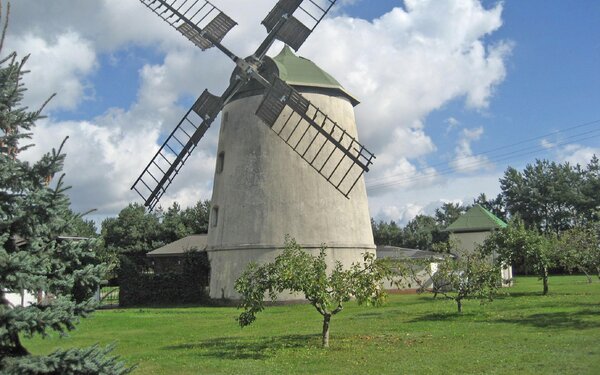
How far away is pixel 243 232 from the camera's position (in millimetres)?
28078

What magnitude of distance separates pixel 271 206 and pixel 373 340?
42.4 ft

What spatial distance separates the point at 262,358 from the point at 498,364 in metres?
5.16

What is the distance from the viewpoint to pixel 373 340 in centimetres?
1576

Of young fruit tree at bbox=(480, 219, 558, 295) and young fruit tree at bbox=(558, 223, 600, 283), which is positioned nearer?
young fruit tree at bbox=(558, 223, 600, 283)

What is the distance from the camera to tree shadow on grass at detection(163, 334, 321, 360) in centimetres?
1416

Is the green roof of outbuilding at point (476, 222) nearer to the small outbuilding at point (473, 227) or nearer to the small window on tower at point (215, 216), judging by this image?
the small outbuilding at point (473, 227)

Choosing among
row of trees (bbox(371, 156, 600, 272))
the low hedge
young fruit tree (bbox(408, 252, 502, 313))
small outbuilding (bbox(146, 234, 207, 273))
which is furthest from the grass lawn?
row of trees (bbox(371, 156, 600, 272))

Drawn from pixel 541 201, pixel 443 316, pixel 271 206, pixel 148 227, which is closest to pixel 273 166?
Answer: pixel 271 206

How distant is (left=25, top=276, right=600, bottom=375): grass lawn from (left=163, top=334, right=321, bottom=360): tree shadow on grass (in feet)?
0.09

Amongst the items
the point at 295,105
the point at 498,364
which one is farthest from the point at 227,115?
the point at 498,364

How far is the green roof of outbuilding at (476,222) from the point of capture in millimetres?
47656

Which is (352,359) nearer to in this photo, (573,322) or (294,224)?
(573,322)

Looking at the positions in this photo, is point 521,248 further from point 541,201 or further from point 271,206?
point 541,201

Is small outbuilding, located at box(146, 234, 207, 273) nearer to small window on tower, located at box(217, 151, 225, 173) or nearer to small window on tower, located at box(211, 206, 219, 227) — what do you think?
small window on tower, located at box(211, 206, 219, 227)
